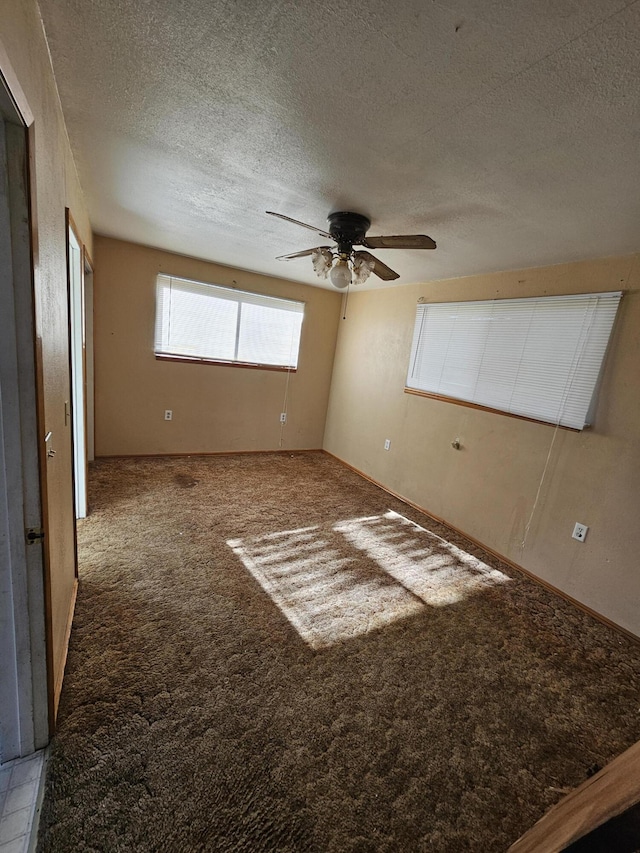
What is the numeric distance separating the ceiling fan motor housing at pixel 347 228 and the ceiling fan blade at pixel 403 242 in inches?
5.1

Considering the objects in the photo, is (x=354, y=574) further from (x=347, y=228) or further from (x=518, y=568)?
(x=347, y=228)

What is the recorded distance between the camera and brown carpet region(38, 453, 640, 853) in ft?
3.56

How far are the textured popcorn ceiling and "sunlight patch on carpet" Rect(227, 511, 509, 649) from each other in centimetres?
225

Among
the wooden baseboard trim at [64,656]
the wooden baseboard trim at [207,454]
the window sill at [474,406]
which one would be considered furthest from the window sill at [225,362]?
the wooden baseboard trim at [64,656]

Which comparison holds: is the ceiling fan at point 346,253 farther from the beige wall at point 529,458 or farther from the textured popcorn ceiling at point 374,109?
the beige wall at point 529,458

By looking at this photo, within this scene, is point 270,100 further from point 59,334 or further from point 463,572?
point 463,572

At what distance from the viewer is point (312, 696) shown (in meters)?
1.47

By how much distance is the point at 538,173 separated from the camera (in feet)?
4.62

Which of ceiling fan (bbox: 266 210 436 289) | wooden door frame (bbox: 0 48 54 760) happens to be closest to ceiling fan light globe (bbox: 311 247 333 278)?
ceiling fan (bbox: 266 210 436 289)

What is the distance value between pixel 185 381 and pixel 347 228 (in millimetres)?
2589

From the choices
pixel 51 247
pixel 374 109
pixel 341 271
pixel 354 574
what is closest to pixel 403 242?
pixel 341 271

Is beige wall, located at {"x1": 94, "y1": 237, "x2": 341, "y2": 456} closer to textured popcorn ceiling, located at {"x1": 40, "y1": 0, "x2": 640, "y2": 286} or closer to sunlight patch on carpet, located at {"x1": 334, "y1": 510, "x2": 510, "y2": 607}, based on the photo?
textured popcorn ceiling, located at {"x1": 40, "y1": 0, "x2": 640, "y2": 286}

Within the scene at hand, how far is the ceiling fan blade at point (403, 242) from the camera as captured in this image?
5.94 feet

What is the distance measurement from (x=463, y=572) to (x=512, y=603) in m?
0.35
